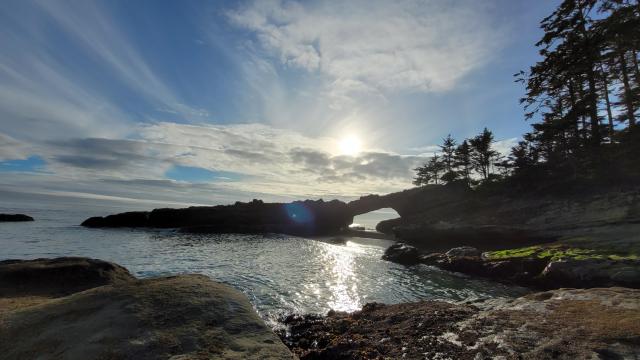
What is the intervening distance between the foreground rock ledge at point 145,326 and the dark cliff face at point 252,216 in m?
76.0

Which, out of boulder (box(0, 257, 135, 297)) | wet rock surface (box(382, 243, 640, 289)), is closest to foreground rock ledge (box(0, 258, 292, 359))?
boulder (box(0, 257, 135, 297))

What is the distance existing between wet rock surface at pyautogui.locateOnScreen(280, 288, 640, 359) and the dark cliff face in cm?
7254

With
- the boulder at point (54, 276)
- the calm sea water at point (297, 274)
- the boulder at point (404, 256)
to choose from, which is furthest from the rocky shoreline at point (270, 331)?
the boulder at point (404, 256)

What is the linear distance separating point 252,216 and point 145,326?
80.7m

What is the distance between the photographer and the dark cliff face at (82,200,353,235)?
85.8 meters

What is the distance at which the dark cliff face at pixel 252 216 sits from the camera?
282ft

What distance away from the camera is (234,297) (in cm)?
912

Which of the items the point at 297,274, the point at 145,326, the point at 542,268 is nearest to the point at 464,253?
the point at 542,268

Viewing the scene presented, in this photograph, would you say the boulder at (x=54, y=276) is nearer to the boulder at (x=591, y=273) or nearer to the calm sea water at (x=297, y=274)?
the calm sea water at (x=297, y=274)

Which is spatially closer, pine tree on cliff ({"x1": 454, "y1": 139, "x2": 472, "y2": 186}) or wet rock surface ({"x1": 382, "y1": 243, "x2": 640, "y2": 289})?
wet rock surface ({"x1": 382, "y1": 243, "x2": 640, "y2": 289})

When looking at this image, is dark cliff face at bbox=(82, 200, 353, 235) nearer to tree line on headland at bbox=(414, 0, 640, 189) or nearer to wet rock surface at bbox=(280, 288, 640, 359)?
tree line on headland at bbox=(414, 0, 640, 189)

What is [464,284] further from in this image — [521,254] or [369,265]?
[369,265]

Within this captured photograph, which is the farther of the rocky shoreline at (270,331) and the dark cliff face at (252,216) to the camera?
the dark cliff face at (252,216)

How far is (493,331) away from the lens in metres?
9.23
